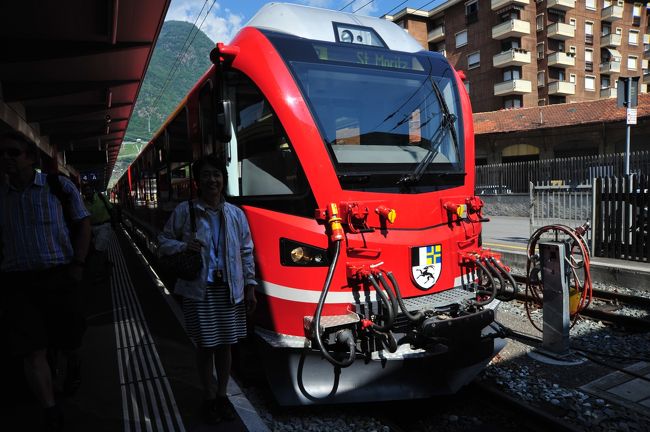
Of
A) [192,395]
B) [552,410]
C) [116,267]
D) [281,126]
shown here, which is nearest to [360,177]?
[281,126]

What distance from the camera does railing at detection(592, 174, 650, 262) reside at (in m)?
7.96

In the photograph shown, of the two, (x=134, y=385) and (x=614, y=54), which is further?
Result: (x=614, y=54)

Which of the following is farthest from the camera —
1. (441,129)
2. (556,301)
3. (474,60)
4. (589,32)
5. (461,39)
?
(589,32)

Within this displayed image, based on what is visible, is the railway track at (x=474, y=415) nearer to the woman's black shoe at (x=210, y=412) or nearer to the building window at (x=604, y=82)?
the woman's black shoe at (x=210, y=412)

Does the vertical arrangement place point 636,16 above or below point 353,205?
above

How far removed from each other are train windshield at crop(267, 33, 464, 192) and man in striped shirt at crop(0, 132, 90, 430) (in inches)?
77.2

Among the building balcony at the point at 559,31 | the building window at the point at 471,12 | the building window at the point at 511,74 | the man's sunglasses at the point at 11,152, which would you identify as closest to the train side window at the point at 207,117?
the man's sunglasses at the point at 11,152

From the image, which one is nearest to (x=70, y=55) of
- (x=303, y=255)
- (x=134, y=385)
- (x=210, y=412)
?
(x=134, y=385)

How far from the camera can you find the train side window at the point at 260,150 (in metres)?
3.64

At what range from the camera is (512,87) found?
125 ft

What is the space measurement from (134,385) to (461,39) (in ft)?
144

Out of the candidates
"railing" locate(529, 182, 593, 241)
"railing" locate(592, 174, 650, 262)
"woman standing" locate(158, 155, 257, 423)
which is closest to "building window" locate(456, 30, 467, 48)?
"railing" locate(529, 182, 593, 241)

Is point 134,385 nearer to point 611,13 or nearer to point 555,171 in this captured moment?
point 555,171

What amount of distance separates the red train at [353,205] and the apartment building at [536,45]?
3813 cm
